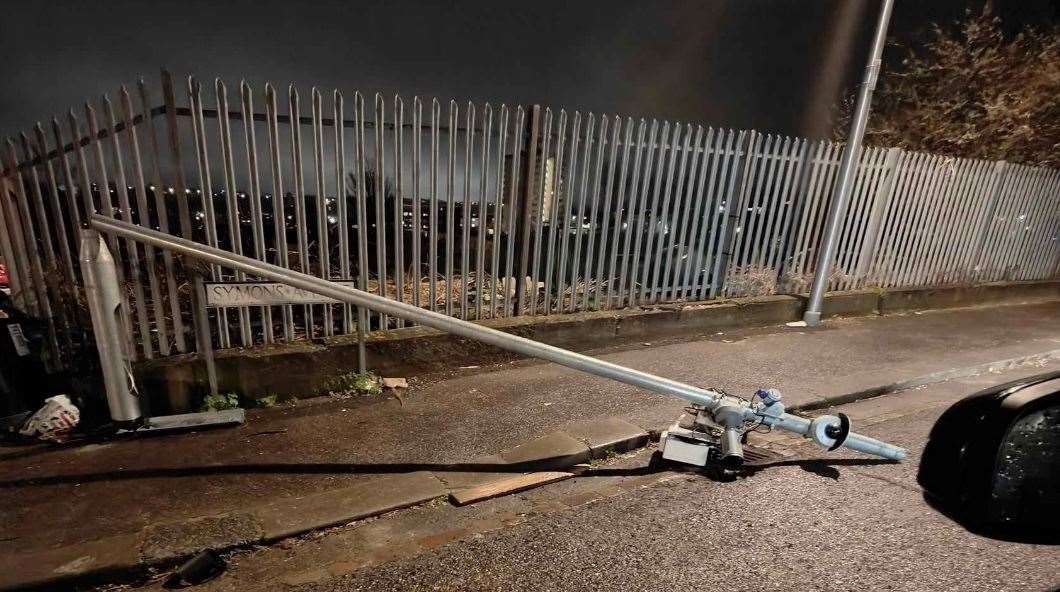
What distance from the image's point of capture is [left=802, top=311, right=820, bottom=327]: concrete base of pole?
21.0 feet

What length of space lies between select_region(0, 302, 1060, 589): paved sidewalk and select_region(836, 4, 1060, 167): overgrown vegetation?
5.76 meters

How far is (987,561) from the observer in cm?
229

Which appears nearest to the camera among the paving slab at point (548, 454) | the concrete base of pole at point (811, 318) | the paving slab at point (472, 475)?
the paving slab at point (472, 475)

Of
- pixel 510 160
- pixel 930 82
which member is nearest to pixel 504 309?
pixel 510 160

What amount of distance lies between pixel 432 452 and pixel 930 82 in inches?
479

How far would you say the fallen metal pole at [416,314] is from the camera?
2510 millimetres

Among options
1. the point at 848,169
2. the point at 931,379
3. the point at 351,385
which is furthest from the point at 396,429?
the point at 848,169

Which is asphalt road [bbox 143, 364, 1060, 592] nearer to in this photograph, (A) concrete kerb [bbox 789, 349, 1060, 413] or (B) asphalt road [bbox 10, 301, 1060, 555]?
(B) asphalt road [bbox 10, 301, 1060, 555]

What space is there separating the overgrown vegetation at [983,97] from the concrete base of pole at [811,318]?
19.5 ft

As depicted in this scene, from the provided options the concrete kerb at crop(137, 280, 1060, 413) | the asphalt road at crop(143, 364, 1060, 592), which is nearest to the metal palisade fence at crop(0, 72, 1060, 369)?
the concrete kerb at crop(137, 280, 1060, 413)

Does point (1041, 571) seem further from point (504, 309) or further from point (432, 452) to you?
point (504, 309)

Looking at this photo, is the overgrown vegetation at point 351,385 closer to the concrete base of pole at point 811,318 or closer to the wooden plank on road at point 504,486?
the wooden plank on road at point 504,486

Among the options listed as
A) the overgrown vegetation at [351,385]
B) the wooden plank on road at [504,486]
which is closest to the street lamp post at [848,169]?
the wooden plank on road at [504,486]

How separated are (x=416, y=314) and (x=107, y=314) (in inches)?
71.1
